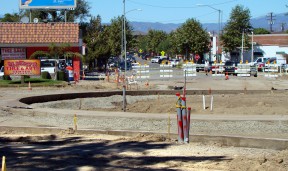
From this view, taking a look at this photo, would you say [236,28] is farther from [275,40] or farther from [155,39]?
[155,39]

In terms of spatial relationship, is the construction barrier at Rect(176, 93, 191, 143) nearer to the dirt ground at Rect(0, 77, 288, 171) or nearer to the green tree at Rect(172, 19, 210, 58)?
the dirt ground at Rect(0, 77, 288, 171)

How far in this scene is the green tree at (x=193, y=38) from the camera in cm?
Result: 8575

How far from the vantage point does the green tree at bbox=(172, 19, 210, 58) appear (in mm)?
85750

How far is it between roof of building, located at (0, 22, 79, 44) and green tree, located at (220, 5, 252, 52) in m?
33.7

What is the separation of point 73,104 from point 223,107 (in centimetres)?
855

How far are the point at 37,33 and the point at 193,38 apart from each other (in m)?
36.4

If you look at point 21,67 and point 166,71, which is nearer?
point 21,67

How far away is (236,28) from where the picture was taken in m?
82.6

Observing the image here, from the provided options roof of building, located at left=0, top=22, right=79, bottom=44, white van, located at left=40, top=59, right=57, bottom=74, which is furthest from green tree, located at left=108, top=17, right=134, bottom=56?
white van, located at left=40, top=59, right=57, bottom=74

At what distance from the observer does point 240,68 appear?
5312cm

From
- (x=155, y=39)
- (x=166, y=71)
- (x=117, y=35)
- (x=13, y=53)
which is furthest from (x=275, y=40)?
(x=13, y=53)

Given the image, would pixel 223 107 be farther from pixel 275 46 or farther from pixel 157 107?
pixel 275 46

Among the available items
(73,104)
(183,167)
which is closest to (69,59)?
(73,104)

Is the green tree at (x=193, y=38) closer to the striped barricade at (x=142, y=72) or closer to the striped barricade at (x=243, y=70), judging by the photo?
the striped barricade at (x=243, y=70)
